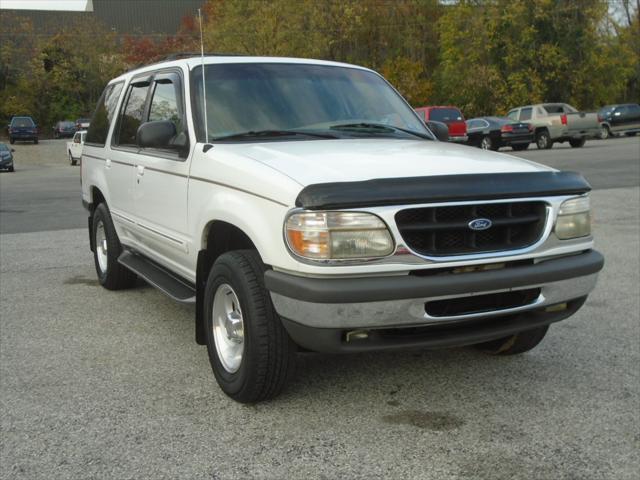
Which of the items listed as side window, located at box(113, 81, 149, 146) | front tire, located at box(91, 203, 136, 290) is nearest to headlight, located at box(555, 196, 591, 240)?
side window, located at box(113, 81, 149, 146)

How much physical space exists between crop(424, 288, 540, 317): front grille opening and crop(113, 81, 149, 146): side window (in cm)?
304

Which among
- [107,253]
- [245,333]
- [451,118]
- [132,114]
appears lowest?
[107,253]

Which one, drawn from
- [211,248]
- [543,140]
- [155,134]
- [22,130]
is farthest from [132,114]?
[22,130]

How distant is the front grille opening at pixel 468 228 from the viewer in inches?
135

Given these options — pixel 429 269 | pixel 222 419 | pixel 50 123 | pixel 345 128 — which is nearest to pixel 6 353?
pixel 222 419

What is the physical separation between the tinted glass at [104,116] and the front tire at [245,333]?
2986 millimetres

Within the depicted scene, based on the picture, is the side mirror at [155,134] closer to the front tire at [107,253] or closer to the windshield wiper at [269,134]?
the windshield wiper at [269,134]

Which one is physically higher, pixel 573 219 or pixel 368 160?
pixel 368 160

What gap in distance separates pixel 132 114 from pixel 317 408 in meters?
3.10

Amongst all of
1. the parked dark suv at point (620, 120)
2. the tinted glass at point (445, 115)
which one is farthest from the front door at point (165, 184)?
the parked dark suv at point (620, 120)

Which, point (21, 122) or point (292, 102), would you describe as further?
point (21, 122)

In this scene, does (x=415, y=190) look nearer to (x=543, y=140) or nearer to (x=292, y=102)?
(x=292, y=102)

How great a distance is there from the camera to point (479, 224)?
3.52m

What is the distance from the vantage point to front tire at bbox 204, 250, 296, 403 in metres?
3.67
